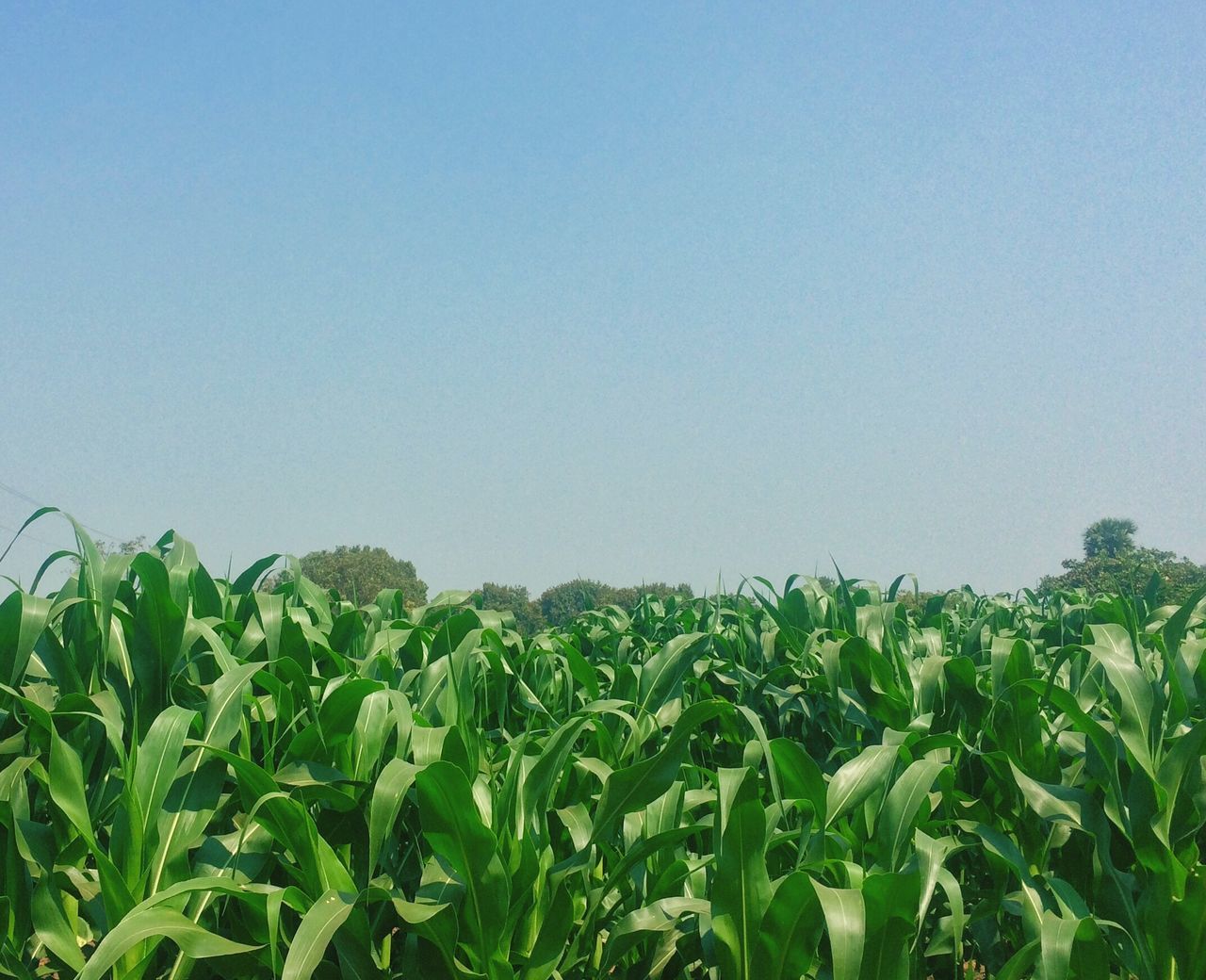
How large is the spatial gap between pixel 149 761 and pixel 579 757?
112 cm

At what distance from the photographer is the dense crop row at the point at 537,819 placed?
2205 mm

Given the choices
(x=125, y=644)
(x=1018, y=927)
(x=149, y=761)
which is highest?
(x=125, y=644)

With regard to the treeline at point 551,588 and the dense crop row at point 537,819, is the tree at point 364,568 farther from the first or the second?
the dense crop row at point 537,819

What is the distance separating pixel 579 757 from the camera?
9.37 feet

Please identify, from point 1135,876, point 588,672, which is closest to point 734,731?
point 588,672

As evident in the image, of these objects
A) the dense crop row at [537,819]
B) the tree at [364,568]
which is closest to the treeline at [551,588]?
the tree at [364,568]

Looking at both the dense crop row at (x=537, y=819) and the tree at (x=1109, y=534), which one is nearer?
the dense crop row at (x=537, y=819)

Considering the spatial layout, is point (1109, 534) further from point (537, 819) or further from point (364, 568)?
point (537, 819)

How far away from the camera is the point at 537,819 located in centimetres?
255

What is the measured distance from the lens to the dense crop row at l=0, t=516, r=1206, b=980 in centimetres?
221

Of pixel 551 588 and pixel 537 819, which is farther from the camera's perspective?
pixel 551 588

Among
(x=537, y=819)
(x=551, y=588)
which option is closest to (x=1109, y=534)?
(x=551, y=588)

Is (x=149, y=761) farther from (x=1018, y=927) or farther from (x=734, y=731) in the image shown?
(x=1018, y=927)

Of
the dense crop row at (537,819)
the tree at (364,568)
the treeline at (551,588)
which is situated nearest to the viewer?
the dense crop row at (537,819)
